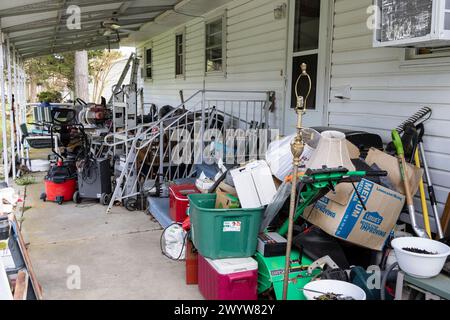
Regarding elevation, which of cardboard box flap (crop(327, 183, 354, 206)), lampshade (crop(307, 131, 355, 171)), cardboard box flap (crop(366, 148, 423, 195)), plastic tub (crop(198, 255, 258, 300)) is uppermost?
lampshade (crop(307, 131, 355, 171))

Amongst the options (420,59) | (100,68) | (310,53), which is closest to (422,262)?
(420,59)

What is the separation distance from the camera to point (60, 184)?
18.1ft

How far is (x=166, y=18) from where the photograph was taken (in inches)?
324

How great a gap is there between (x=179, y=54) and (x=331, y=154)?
714 cm

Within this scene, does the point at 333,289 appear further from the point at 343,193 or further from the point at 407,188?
the point at 407,188

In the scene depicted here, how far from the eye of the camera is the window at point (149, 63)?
1171 cm

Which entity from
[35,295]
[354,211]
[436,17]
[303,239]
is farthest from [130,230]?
[436,17]

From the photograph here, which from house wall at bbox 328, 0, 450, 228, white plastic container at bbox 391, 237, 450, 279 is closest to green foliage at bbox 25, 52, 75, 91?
house wall at bbox 328, 0, 450, 228

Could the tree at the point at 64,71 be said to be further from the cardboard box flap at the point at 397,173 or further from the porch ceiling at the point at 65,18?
the cardboard box flap at the point at 397,173

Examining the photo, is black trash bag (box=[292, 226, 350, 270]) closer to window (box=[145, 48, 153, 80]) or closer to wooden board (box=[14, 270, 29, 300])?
wooden board (box=[14, 270, 29, 300])

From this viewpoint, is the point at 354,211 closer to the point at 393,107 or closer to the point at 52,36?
the point at 393,107

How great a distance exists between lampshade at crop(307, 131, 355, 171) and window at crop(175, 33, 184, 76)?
6619 mm

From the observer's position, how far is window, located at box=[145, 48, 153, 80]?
11.7 meters
